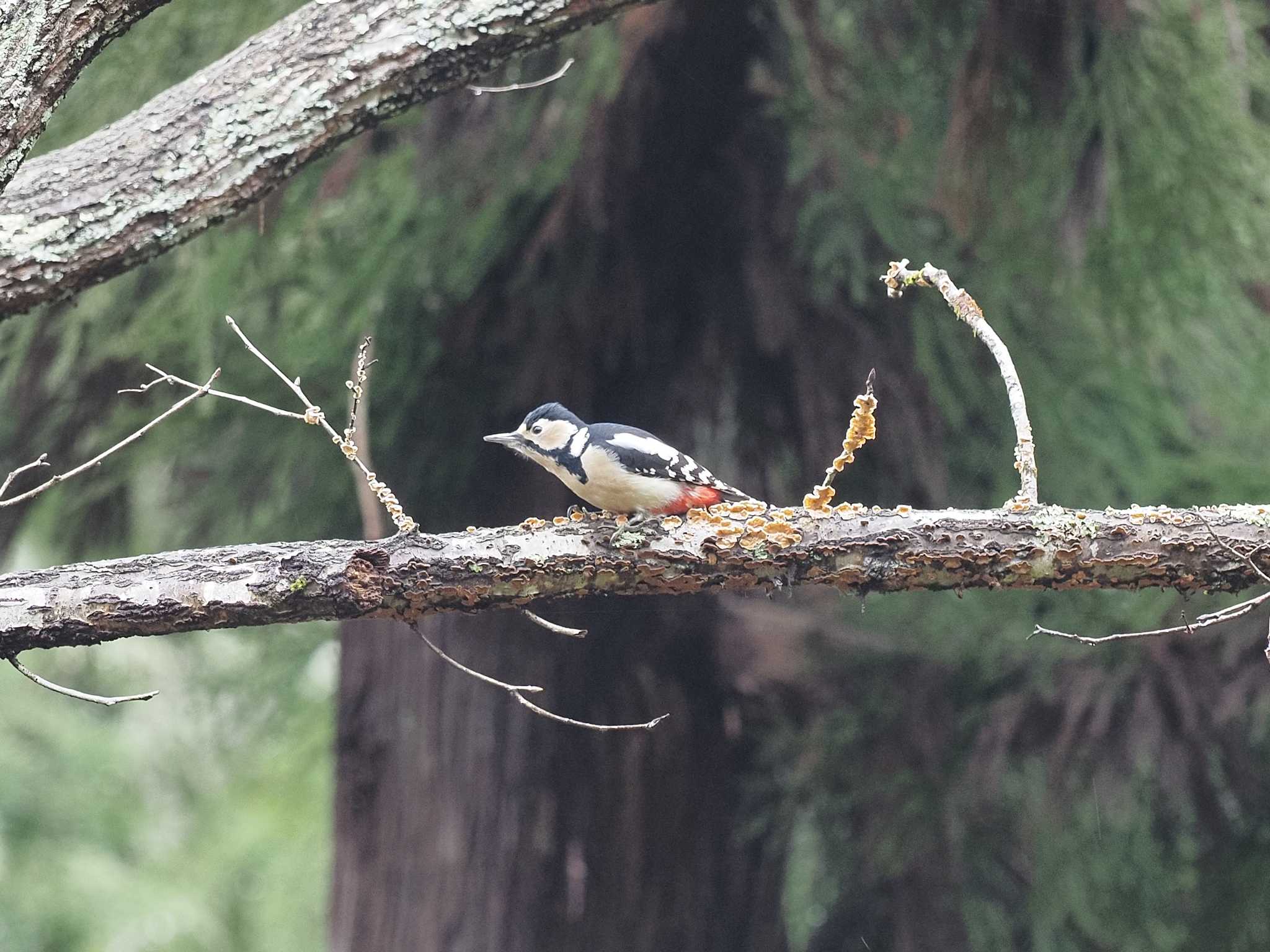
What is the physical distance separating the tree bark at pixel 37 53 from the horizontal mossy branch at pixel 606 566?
74cm

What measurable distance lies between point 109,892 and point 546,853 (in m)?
6.65

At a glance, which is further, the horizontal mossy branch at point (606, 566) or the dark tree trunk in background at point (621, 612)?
the dark tree trunk in background at point (621, 612)

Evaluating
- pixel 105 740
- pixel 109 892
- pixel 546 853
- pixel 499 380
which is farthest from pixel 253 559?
pixel 105 740

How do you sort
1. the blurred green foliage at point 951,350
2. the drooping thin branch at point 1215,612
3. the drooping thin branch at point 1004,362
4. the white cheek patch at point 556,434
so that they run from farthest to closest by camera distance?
the blurred green foliage at point 951,350
the white cheek patch at point 556,434
the drooping thin branch at point 1004,362
the drooping thin branch at point 1215,612

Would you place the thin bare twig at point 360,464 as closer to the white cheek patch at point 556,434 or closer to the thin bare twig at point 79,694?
the thin bare twig at point 79,694

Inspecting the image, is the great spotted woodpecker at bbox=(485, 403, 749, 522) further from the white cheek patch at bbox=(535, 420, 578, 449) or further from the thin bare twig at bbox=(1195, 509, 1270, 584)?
the thin bare twig at bbox=(1195, 509, 1270, 584)

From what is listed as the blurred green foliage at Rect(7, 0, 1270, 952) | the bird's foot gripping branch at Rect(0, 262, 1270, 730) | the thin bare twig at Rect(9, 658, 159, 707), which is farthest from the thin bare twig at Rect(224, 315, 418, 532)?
the blurred green foliage at Rect(7, 0, 1270, 952)

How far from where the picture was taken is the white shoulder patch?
2578 mm

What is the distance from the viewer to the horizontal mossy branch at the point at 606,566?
2012 mm

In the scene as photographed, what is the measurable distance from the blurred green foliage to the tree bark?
5.67 feet

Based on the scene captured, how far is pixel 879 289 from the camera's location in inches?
183

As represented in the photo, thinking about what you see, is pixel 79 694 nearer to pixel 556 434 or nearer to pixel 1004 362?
pixel 556 434

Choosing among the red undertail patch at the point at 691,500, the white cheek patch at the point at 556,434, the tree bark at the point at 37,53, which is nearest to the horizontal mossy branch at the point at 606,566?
the red undertail patch at the point at 691,500

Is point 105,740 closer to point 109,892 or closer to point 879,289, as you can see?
point 109,892
